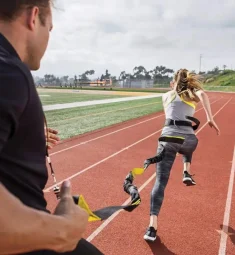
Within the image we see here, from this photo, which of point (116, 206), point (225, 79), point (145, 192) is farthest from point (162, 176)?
point (225, 79)

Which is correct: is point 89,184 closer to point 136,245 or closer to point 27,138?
point 136,245

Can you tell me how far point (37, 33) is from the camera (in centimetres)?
107

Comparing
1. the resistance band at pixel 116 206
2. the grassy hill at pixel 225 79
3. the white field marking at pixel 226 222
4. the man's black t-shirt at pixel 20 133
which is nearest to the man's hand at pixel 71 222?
the man's black t-shirt at pixel 20 133

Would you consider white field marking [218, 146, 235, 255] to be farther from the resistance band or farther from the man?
the man

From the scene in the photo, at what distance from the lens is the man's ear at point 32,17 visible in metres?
1.00

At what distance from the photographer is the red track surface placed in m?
3.87

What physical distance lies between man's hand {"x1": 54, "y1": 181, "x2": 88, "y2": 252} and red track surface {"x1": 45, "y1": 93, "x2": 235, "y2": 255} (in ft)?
9.32

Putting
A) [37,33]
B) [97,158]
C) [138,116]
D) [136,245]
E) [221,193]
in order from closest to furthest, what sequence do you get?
[37,33] < [136,245] < [221,193] < [97,158] < [138,116]

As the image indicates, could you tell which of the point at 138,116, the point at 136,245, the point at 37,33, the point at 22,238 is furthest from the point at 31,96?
the point at 138,116

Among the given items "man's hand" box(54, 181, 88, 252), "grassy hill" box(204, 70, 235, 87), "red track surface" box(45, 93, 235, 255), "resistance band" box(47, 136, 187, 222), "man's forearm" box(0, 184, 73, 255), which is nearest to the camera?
"man's forearm" box(0, 184, 73, 255)

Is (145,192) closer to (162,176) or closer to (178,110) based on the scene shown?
(162,176)

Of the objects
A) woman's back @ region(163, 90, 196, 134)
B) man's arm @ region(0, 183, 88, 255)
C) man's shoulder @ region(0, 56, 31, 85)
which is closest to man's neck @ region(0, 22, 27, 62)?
man's shoulder @ region(0, 56, 31, 85)

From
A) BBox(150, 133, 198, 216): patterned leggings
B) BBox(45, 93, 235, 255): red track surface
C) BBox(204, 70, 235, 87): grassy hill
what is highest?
BBox(150, 133, 198, 216): patterned leggings

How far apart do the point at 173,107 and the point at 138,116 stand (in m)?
13.0
